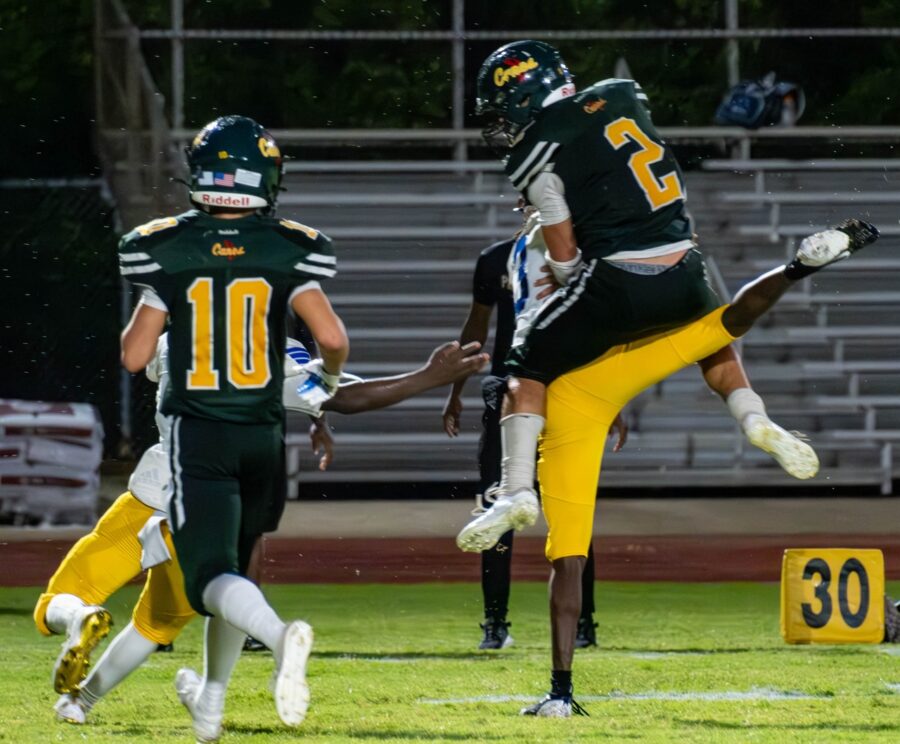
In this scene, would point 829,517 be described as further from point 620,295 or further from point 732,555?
point 620,295

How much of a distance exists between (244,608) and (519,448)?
119 centimetres

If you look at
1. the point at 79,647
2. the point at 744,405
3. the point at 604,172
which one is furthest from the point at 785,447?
the point at 79,647

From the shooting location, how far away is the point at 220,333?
157 inches

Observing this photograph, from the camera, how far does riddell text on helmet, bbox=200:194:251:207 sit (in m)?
4.05

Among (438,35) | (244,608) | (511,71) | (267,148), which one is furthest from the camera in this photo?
(438,35)

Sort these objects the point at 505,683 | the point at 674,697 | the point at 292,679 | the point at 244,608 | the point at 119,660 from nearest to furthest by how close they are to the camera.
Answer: the point at 292,679 → the point at 244,608 → the point at 119,660 → the point at 674,697 → the point at 505,683

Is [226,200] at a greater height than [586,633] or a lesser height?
greater

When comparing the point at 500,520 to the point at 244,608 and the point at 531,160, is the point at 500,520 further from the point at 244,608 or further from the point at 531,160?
the point at 244,608

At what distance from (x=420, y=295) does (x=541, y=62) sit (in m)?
8.52

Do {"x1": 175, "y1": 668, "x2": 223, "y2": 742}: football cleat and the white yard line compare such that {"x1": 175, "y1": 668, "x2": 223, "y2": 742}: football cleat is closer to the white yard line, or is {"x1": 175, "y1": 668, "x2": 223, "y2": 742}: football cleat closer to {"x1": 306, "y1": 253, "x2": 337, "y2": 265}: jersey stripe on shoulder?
the white yard line

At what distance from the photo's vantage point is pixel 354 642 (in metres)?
6.54

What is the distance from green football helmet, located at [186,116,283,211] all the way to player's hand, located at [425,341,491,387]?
0.57 metres

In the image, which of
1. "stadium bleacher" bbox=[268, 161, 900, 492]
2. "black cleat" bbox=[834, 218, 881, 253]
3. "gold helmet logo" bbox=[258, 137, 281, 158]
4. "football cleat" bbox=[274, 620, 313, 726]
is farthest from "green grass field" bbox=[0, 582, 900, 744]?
"stadium bleacher" bbox=[268, 161, 900, 492]

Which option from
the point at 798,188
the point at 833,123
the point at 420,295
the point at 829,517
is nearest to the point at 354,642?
the point at 829,517
